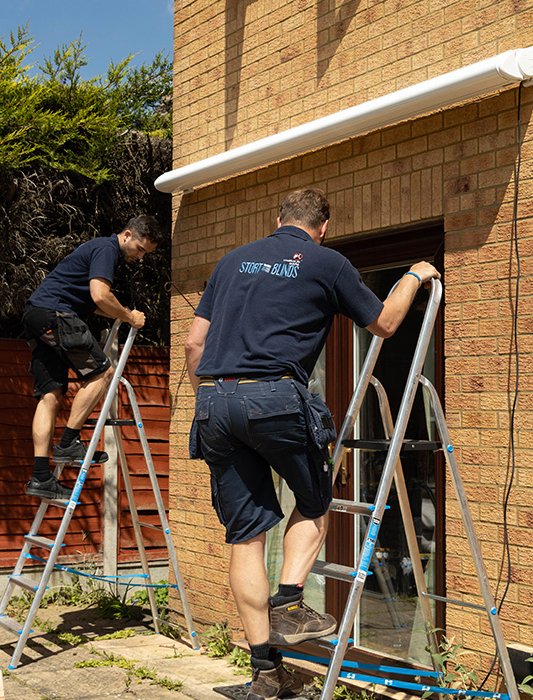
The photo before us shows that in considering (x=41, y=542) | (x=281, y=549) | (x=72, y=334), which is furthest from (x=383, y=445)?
(x=41, y=542)

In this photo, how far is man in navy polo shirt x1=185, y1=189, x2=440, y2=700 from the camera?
3.86m

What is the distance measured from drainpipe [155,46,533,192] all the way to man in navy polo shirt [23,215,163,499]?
1.90ft

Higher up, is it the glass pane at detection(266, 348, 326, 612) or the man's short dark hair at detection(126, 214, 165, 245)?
the man's short dark hair at detection(126, 214, 165, 245)

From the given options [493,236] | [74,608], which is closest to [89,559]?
[74,608]

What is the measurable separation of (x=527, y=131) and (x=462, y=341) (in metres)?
1.03

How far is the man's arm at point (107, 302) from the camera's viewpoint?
6.20 m

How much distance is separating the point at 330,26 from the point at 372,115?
1.07 metres

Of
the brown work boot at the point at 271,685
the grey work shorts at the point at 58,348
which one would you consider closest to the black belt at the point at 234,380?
the brown work boot at the point at 271,685

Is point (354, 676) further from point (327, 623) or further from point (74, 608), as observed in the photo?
point (74, 608)

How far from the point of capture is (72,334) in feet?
20.6

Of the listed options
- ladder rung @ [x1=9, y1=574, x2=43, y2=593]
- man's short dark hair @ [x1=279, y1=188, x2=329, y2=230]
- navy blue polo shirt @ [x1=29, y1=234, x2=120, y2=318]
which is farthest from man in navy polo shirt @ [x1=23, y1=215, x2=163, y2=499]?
man's short dark hair @ [x1=279, y1=188, x2=329, y2=230]

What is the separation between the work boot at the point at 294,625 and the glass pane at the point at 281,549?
6.91 ft

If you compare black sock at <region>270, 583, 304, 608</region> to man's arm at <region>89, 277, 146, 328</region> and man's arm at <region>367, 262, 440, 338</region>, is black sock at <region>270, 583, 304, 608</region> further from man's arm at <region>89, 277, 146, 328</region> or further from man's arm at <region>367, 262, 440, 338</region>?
man's arm at <region>89, 277, 146, 328</region>

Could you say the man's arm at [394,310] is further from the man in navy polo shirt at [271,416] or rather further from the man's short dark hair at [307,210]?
the man's short dark hair at [307,210]
